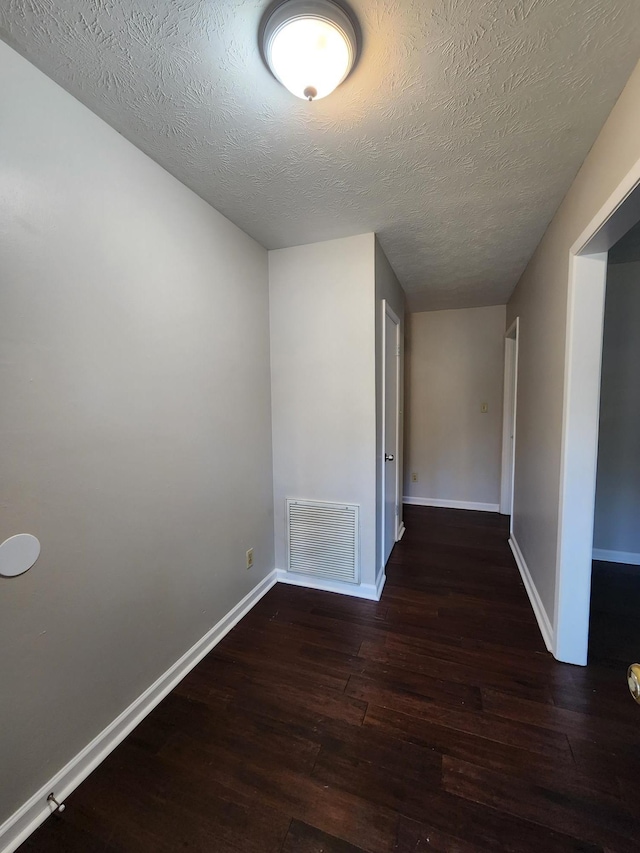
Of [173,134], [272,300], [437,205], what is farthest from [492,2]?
[272,300]

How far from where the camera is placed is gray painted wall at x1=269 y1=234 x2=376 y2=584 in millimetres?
2195

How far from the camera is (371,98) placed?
1174mm

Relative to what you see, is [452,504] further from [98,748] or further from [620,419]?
[98,748]

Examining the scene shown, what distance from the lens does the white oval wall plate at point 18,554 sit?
3.37 feet

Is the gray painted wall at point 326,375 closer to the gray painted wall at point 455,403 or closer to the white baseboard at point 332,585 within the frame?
the white baseboard at point 332,585

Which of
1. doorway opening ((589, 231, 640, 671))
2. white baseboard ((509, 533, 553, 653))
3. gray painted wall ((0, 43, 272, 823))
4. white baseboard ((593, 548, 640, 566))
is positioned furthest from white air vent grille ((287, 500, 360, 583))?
white baseboard ((593, 548, 640, 566))

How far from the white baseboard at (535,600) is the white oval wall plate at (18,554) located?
8.05 feet

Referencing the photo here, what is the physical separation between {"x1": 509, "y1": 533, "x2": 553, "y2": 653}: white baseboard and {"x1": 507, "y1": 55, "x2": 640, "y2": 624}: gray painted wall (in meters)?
0.06

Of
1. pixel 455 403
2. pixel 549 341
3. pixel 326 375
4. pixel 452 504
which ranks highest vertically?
pixel 549 341

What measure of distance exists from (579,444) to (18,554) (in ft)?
7.64

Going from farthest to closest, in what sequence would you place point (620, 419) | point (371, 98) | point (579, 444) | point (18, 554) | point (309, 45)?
1. point (620, 419)
2. point (579, 444)
3. point (371, 98)
4. point (18, 554)
5. point (309, 45)

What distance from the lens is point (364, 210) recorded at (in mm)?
1877

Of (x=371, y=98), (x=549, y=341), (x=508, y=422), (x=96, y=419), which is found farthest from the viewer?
(x=508, y=422)

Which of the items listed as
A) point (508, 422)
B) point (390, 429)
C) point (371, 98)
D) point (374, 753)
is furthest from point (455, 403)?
point (374, 753)
